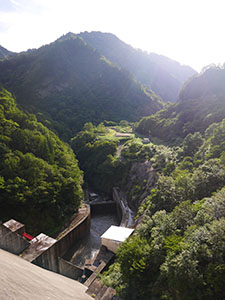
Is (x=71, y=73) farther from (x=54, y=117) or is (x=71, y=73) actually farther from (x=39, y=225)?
(x=39, y=225)

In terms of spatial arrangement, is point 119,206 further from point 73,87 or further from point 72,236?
point 73,87

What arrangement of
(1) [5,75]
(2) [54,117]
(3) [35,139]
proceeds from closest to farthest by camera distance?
(3) [35,139] → (2) [54,117] → (1) [5,75]

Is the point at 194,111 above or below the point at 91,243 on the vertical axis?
above

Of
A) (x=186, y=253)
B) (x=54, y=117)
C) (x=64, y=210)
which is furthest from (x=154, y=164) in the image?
(x=54, y=117)

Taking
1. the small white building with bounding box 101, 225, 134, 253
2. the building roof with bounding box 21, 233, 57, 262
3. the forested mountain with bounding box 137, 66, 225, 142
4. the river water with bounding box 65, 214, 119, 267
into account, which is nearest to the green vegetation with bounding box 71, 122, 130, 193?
the river water with bounding box 65, 214, 119, 267

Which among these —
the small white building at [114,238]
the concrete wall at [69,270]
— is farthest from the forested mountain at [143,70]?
the concrete wall at [69,270]

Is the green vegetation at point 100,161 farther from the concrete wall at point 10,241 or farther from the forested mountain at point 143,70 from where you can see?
the forested mountain at point 143,70

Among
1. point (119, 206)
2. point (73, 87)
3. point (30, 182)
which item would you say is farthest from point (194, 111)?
point (73, 87)
